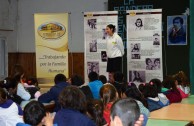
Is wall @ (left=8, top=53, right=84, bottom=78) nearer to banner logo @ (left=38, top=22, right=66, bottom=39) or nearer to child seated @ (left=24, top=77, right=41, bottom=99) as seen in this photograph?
banner logo @ (left=38, top=22, right=66, bottom=39)

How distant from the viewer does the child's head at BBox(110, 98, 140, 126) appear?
1944 mm

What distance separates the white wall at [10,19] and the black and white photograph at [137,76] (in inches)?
185

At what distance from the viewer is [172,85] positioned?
671cm

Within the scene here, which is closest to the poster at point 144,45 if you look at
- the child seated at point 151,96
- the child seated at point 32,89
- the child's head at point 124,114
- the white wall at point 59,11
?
the white wall at point 59,11

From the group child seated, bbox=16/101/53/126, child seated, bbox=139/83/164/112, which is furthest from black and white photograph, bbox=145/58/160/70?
child seated, bbox=16/101/53/126

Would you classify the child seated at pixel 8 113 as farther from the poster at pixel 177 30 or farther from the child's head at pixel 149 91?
the poster at pixel 177 30

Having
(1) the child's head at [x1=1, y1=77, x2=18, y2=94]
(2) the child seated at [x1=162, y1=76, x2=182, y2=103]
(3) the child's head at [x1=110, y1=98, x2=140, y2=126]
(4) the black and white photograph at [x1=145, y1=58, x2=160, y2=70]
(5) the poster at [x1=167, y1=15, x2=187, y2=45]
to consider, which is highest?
(5) the poster at [x1=167, y1=15, x2=187, y2=45]

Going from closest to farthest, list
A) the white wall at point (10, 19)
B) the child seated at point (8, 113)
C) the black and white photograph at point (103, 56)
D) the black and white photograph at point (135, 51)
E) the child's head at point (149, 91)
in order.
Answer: the child seated at point (8, 113) → the child's head at point (149, 91) → the black and white photograph at point (135, 51) → the black and white photograph at point (103, 56) → the white wall at point (10, 19)

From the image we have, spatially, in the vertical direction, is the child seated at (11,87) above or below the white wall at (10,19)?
below

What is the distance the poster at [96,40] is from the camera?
9.80 m

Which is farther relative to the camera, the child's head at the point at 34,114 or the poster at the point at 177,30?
the poster at the point at 177,30

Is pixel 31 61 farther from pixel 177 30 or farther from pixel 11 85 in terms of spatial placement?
pixel 11 85

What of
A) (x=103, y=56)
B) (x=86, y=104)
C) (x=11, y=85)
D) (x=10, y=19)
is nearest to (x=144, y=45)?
(x=103, y=56)

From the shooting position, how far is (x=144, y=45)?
31.3 ft
